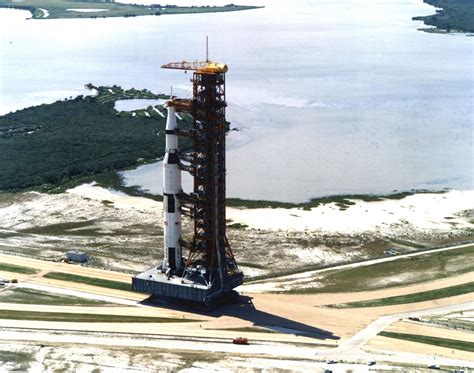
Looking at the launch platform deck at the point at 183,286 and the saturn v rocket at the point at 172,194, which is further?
the saturn v rocket at the point at 172,194

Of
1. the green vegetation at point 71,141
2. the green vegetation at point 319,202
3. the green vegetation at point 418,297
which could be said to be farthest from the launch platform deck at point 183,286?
the green vegetation at point 71,141

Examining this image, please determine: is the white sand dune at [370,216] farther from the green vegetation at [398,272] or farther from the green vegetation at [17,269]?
the green vegetation at [17,269]

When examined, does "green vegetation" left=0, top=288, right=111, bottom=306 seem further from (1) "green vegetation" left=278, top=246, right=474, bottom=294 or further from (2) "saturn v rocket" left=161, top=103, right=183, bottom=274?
(1) "green vegetation" left=278, top=246, right=474, bottom=294

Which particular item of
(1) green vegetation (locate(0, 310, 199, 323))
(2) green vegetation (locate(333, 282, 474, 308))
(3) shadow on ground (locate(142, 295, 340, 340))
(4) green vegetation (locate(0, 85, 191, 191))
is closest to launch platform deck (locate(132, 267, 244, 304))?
(3) shadow on ground (locate(142, 295, 340, 340))

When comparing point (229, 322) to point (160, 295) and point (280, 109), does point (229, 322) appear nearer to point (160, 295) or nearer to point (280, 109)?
point (160, 295)

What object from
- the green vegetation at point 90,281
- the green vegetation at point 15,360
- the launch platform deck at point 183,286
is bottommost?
the green vegetation at point 15,360

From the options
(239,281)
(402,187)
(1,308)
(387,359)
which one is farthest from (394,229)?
(1,308)

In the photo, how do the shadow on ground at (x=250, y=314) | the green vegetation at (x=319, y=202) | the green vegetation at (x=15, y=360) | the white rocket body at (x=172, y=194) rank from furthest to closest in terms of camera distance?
1. the green vegetation at (x=319, y=202)
2. the white rocket body at (x=172, y=194)
3. the shadow on ground at (x=250, y=314)
4. the green vegetation at (x=15, y=360)
